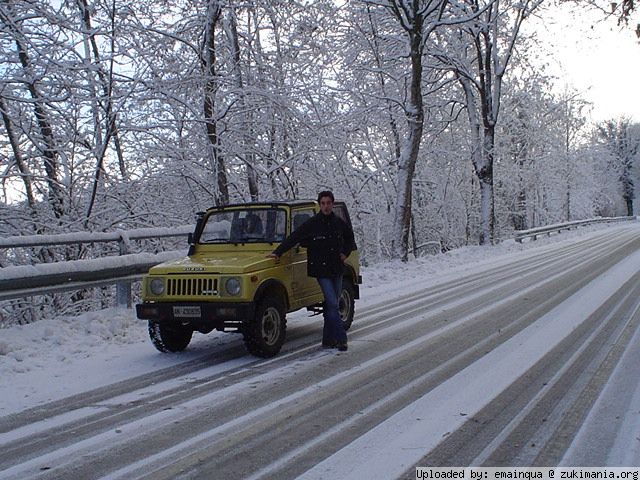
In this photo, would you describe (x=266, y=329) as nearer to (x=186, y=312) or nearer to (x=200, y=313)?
(x=200, y=313)

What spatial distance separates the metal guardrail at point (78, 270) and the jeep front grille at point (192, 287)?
7.49 feet

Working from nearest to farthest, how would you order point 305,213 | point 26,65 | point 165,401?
point 165,401, point 305,213, point 26,65

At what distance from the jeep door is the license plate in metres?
1.46

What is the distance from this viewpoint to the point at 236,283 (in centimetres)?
727

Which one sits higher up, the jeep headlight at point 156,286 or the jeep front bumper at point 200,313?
the jeep headlight at point 156,286

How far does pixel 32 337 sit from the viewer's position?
8.50 m

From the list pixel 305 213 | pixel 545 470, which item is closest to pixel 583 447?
pixel 545 470

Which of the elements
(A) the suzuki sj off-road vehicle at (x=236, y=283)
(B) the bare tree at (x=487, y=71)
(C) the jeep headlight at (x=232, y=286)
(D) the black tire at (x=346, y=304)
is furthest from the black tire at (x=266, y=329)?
(B) the bare tree at (x=487, y=71)

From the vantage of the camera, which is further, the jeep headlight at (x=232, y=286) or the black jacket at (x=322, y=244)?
the black jacket at (x=322, y=244)

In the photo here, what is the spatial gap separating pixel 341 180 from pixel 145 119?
11025mm

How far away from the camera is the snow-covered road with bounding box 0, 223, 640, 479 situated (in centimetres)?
432

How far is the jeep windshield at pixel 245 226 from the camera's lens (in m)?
8.62

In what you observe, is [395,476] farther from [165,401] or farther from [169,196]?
[169,196]

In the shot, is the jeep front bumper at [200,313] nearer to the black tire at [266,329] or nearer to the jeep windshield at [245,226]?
the black tire at [266,329]
